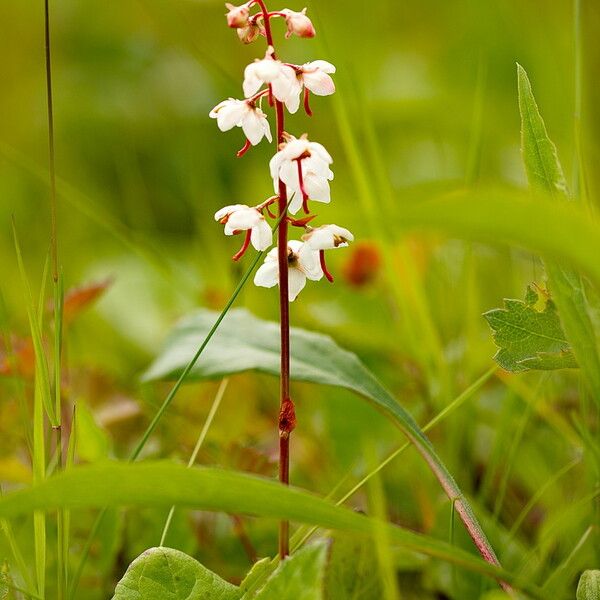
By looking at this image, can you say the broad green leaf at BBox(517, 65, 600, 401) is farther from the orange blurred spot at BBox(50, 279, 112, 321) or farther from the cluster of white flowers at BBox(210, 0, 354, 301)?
the orange blurred spot at BBox(50, 279, 112, 321)

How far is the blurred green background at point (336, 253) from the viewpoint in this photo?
1.10 metres

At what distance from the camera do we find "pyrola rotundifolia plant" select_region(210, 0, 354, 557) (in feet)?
2.31

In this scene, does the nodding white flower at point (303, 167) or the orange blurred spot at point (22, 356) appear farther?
the orange blurred spot at point (22, 356)

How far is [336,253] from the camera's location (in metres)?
1.79

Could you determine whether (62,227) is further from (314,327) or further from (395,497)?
(395,497)

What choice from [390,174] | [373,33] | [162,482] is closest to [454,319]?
[390,174]

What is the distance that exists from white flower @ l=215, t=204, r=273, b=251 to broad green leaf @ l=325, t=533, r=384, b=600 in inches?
11.6

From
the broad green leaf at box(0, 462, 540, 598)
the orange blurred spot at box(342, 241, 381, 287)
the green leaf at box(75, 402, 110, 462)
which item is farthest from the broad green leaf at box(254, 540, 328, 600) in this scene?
the orange blurred spot at box(342, 241, 381, 287)

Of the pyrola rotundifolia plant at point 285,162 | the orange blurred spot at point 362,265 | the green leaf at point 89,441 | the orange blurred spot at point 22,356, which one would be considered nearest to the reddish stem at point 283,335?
the pyrola rotundifolia plant at point 285,162

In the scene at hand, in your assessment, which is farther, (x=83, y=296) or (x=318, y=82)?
(x=83, y=296)

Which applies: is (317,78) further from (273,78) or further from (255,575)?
(255,575)

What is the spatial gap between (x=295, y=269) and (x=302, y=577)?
11.0 inches

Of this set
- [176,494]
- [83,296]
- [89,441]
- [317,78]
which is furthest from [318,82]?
[83,296]

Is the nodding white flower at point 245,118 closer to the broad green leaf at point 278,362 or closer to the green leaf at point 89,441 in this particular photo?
the broad green leaf at point 278,362
